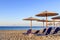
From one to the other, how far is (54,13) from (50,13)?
26 cm

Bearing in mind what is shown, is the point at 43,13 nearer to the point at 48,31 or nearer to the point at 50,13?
the point at 50,13

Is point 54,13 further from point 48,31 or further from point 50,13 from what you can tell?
point 48,31

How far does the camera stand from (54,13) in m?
9.84

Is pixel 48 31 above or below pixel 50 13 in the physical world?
below

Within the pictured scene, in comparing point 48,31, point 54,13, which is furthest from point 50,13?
point 48,31

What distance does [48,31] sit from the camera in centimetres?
962

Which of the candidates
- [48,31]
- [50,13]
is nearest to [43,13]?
[50,13]

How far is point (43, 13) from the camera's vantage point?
9945 mm

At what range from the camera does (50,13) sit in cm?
983

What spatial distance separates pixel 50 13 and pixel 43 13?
Answer: 1.53 feet

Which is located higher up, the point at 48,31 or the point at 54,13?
the point at 54,13

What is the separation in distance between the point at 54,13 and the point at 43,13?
0.72 m

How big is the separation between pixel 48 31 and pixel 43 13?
125cm
